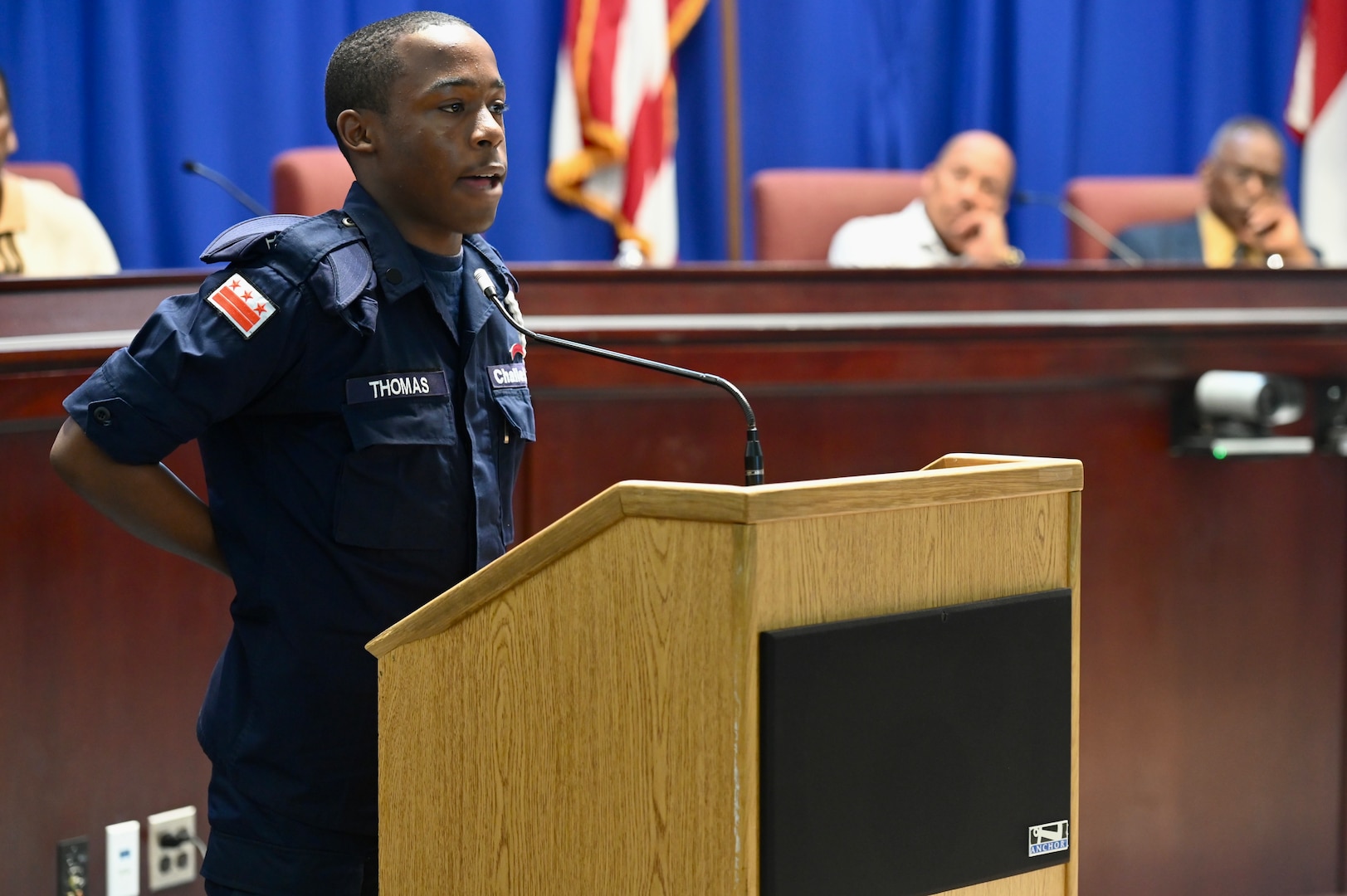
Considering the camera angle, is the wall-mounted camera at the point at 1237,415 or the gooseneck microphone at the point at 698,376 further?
the wall-mounted camera at the point at 1237,415

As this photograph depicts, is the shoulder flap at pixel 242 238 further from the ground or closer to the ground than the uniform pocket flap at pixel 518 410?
further from the ground

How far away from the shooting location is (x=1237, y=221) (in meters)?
3.84

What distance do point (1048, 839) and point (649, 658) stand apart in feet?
1.19

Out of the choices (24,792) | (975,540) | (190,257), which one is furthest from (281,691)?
(190,257)

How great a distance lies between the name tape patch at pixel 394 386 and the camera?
1257 mm

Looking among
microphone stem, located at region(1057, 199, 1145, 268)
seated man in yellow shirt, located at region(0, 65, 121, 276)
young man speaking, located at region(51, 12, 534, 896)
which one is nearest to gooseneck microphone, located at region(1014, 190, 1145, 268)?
microphone stem, located at region(1057, 199, 1145, 268)

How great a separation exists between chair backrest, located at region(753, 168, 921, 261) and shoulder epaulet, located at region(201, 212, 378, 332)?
243 centimetres

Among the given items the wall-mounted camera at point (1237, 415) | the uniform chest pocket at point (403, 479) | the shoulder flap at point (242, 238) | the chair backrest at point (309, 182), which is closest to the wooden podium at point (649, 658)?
the uniform chest pocket at point (403, 479)

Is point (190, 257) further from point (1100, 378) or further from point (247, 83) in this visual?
point (1100, 378)

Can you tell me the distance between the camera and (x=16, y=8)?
12.0ft

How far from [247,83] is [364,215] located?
2864mm

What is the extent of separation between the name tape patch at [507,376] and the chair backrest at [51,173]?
88.8 inches

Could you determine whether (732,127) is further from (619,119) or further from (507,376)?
(507,376)

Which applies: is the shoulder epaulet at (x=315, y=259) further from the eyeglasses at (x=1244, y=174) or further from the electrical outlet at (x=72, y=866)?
the eyeglasses at (x=1244, y=174)
